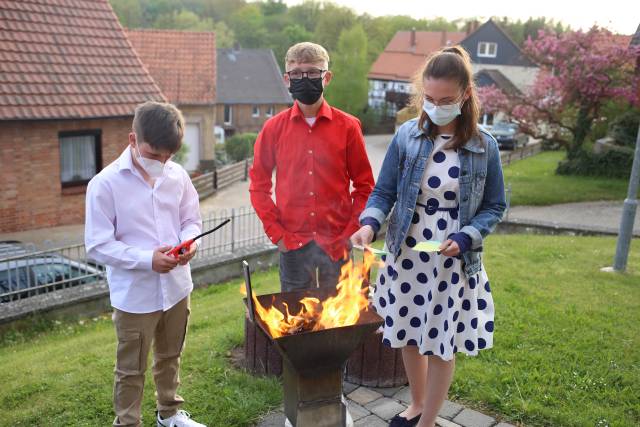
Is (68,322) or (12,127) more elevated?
(12,127)

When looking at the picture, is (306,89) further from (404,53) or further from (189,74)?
(404,53)

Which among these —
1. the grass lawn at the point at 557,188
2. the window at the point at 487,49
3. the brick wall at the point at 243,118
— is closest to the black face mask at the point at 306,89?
the grass lawn at the point at 557,188

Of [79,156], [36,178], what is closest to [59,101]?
[79,156]

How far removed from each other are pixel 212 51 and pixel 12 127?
16.3m

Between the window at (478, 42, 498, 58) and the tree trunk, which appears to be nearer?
the tree trunk

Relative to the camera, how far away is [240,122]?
1556 inches

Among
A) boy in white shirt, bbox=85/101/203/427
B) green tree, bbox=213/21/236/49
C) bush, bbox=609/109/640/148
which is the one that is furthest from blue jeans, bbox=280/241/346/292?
green tree, bbox=213/21/236/49

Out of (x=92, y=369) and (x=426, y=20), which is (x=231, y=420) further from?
(x=426, y=20)

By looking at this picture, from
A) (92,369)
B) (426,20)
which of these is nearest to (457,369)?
(92,369)

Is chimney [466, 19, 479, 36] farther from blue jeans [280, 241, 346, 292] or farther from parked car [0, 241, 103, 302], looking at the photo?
blue jeans [280, 241, 346, 292]

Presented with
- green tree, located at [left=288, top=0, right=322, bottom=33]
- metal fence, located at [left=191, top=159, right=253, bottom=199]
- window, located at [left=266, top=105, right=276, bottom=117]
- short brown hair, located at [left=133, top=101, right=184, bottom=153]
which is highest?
green tree, located at [left=288, top=0, right=322, bottom=33]

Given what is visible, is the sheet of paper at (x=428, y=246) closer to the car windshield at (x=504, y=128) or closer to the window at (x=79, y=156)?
the window at (x=79, y=156)

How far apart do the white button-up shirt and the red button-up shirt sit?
756 mm

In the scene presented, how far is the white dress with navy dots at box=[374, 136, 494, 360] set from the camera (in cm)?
325
